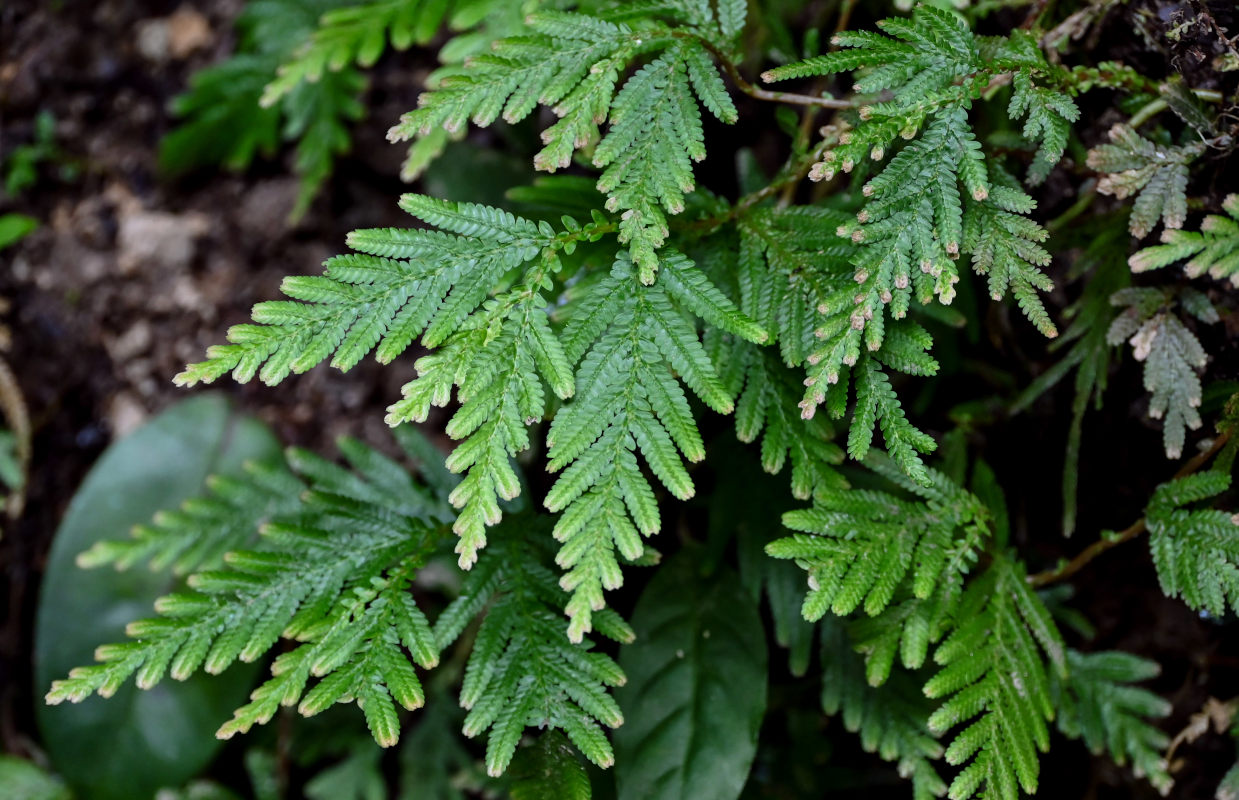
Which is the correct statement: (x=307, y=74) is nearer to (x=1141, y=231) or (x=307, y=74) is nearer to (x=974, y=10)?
(x=974, y=10)

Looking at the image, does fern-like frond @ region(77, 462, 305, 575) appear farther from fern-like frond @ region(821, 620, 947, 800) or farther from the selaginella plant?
fern-like frond @ region(821, 620, 947, 800)

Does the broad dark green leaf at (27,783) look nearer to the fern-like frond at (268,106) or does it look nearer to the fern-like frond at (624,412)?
the fern-like frond at (268,106)

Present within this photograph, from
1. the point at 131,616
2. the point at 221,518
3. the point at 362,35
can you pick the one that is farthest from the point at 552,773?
the point at 362,35

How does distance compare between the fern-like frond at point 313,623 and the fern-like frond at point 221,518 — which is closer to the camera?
the fern-like frond at point 313,623

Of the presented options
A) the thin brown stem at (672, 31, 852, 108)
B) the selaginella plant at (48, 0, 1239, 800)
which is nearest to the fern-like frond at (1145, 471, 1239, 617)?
the selaginella plant at (48, 0, 1239, 800)

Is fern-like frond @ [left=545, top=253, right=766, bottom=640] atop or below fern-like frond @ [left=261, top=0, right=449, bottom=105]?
below

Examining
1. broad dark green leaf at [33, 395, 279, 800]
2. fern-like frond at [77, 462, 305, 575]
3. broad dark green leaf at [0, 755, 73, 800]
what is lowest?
broad dark green leaf at [0, 755, 73, 800]

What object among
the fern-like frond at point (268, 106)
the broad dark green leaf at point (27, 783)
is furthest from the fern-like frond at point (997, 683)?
the broad dark green leaf at point (27, 783)
